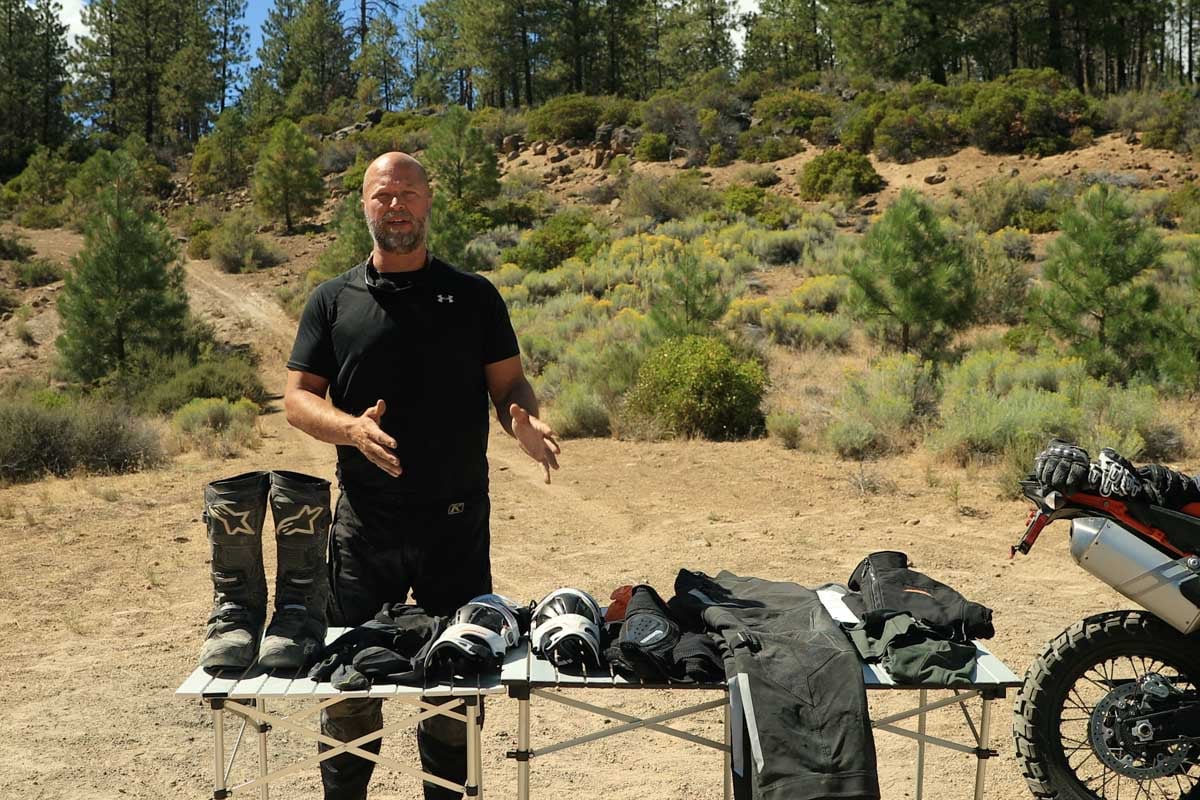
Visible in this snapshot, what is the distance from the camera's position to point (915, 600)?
3314mm

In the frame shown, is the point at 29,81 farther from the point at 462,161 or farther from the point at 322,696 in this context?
the point at 322,696

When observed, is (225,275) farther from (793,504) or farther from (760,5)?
(760,5)

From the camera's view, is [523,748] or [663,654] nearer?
[663,654]

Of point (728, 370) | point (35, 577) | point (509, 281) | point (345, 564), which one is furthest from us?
point (509, 281)

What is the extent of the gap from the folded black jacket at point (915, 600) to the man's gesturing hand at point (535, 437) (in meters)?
1.09

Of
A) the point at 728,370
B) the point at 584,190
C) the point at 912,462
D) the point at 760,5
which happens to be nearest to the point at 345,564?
the point at 912,462

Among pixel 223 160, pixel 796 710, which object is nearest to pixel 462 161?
pixel 223 160

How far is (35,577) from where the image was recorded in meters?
7.48

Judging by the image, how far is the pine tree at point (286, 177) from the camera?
116 feet

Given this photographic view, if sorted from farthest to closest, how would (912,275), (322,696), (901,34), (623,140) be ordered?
(623,140) → (901,34) → (912,275) → (322,696)

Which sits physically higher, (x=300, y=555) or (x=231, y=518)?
(x=231, y=518)

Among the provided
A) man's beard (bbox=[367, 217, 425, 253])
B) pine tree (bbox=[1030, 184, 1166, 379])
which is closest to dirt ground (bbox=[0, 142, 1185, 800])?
man's beard (bbox=[367, 217, 425, 253])

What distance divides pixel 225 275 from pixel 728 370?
74.7 ft

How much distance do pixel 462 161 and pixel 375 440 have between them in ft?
97.4
